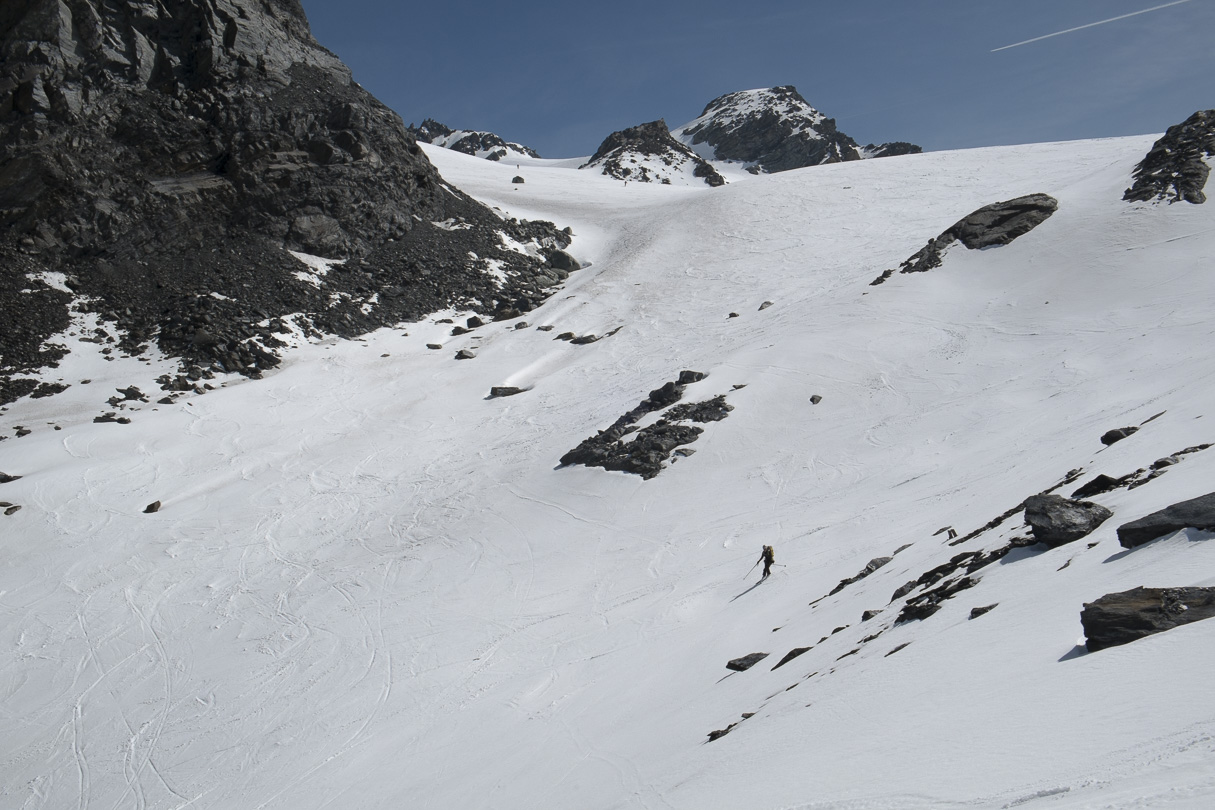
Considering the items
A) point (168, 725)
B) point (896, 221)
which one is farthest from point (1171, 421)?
A: point (896, 221)

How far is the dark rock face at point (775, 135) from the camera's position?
117125mm

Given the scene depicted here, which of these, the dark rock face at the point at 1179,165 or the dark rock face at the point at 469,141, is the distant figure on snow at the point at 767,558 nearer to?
the dark rock face at the point at 1179,165

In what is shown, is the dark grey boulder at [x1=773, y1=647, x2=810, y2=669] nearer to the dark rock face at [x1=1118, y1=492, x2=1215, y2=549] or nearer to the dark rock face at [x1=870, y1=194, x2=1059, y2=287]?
the dark rock face at [x1=1118, y1=492, x2=1215, y2=549]

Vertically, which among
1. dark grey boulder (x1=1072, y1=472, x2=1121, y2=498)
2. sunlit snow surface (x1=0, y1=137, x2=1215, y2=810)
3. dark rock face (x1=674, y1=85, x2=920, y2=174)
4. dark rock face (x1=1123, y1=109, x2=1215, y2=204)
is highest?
dark rock face (x1=674, y1=85, x2=920, y2=174)

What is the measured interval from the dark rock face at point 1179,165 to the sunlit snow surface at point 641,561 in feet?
3.55

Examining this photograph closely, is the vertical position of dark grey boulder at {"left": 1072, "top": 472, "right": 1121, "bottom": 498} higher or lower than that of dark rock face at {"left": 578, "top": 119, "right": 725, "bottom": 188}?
lower

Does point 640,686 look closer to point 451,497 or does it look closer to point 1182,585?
point 1182,585

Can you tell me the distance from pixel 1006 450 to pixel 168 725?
17.6 m

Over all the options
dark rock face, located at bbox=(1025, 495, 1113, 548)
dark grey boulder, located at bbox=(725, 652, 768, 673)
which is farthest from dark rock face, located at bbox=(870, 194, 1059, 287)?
dark grey boulder, located at bbox=(725, 652, 768, 673)

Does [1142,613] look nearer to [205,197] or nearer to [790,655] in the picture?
[790,655]

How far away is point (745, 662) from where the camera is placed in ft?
35.3

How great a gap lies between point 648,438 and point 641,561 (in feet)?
18.2

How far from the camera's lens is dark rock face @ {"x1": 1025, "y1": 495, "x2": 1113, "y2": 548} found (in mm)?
8969

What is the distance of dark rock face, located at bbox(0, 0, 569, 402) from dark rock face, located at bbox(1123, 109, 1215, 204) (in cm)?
2575
